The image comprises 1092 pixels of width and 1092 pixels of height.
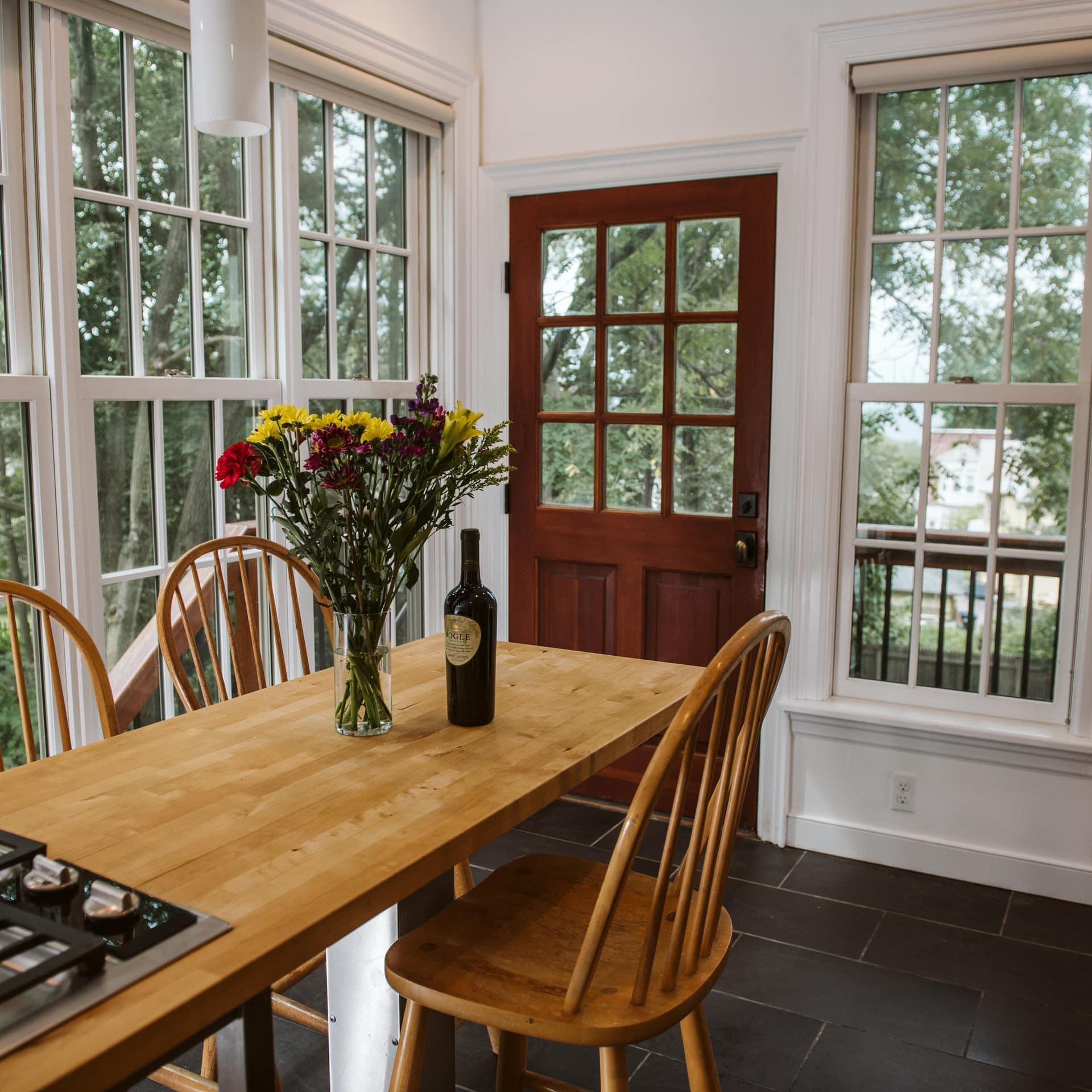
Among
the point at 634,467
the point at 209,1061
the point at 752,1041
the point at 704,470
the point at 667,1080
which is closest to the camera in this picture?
the point at 209,1061

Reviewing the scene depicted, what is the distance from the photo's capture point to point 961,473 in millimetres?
2998

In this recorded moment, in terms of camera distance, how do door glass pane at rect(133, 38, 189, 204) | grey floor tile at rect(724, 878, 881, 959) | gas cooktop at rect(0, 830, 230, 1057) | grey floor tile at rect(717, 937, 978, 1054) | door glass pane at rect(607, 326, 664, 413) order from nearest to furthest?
gas cooktop at rect(0, 830, 230, 1057), grey floor tile at rect(717, 937, 978, 1054), door glass pane at rect(133, 38, 189, 204), grey floor tile at rect(724, 878, 881, 959), door glass pane at rect(607, 326, 664, 413)

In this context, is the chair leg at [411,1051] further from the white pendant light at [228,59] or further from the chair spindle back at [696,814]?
the white pendant light at [228,59]

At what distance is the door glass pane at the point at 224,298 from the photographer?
2.70 metres

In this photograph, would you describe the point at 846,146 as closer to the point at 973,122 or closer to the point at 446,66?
the point at 973,122

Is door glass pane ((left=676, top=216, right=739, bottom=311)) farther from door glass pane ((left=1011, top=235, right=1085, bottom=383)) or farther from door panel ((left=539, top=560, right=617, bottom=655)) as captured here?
door panel ((left=539, top=560, right=617, bottom=655))

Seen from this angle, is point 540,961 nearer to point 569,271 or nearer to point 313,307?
point 313,307

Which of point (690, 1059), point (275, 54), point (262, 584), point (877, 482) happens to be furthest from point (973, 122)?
point (690, 1059)

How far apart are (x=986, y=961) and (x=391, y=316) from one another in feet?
8.29

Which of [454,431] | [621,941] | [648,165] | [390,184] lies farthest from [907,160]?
[621,941]

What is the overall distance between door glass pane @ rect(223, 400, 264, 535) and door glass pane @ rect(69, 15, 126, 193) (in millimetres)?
612

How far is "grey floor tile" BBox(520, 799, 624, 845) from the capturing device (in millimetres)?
3199

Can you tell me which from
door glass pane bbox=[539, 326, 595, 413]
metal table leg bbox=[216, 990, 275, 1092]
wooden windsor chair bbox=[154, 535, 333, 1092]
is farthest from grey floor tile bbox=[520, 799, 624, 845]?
metal table leg bbox=[216, 990, 275, 1092]

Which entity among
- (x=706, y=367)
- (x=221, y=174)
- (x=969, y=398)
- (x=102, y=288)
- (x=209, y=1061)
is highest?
(x=221, y=174)
